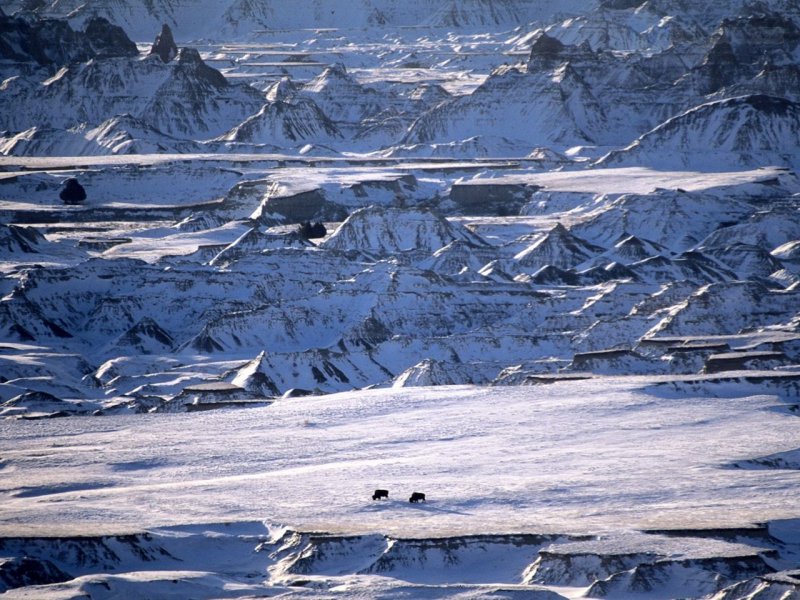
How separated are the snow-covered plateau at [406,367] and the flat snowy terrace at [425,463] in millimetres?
188

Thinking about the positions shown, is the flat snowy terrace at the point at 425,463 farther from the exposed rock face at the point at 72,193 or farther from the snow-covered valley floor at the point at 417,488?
the exposed rock face at the point at 72,193

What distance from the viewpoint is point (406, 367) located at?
91688mm

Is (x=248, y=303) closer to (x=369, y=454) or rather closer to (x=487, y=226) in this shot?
(x=487, y=226)

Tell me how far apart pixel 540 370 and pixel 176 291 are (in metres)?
30.0

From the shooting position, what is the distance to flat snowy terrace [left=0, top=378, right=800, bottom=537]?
52625 mm

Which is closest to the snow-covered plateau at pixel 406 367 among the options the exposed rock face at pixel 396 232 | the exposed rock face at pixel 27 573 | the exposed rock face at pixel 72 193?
the exposed rock face at pixel 27 573

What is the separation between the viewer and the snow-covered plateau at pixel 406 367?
48594 millimetres

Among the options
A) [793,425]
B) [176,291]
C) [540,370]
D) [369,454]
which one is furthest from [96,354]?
[793,425]

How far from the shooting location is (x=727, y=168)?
163 meters

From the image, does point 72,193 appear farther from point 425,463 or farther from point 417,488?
point 417,488

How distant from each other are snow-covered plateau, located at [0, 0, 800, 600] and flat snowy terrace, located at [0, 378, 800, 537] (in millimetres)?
188

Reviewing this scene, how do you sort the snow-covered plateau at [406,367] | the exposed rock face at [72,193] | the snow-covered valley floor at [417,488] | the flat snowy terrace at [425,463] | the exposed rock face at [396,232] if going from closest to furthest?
the snow-covered valley floor at [417,488], the snow-covered plateau at [406,367], the flat snowy terrace at [425,463], the exposed rock face at [396,232], the exposed rock face at [72,193]

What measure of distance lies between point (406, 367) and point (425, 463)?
3044cm

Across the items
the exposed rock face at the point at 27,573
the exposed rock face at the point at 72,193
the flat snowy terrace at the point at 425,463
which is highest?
the exposed rock face at the point at 27,573
